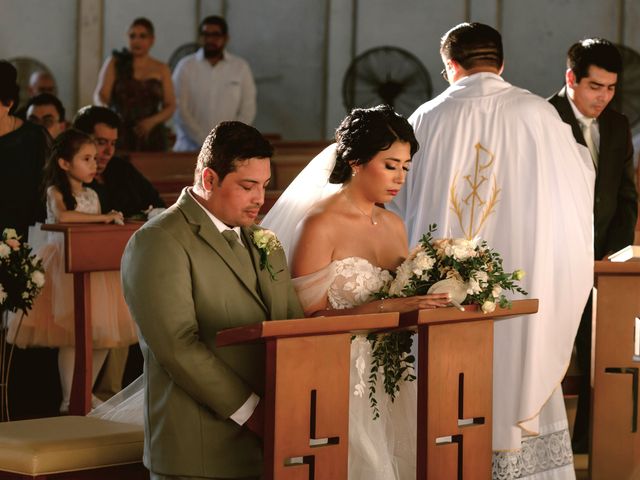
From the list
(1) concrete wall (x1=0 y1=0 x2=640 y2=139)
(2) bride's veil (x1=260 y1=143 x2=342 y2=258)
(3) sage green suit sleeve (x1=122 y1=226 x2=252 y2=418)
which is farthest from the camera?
(1) concrete wall (x1=0 y1=0 x2=640 y2=139)

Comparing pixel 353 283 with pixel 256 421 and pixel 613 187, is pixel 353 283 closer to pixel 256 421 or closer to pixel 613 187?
pixel 256 421

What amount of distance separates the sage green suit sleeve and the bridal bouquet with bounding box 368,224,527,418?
0.78 m

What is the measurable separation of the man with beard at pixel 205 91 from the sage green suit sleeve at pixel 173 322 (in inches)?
318

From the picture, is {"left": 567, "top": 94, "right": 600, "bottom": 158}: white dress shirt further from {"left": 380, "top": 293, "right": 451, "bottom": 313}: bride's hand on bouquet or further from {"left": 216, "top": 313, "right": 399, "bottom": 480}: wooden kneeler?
{"left": 216, "top": 313, "right": 399, "bottom": 480}: wooden kneeler

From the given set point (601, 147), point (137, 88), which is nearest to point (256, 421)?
point (601, 147)

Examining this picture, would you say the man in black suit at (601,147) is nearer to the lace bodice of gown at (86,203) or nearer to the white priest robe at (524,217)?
the white priest robe at (524,217)

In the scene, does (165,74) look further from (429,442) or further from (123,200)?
(429,442)

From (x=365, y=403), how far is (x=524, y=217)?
1.35 meters

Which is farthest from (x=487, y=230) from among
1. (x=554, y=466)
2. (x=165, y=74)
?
(x=165, y=74)

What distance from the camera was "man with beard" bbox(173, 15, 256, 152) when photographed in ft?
39.5

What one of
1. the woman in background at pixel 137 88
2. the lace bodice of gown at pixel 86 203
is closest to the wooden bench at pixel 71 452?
the lace bodice of gown at pixel 86 203

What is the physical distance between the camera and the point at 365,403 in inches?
188

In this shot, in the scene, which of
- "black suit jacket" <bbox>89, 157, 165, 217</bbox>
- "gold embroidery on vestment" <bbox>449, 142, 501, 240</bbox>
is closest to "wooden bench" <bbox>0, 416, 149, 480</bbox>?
"gold embroidery on vestment" <bbox>449, 142, 501, 240</bbox>

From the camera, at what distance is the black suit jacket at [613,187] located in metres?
6.77
